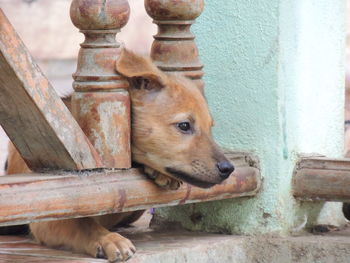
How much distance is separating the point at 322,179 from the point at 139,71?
986 millimetres

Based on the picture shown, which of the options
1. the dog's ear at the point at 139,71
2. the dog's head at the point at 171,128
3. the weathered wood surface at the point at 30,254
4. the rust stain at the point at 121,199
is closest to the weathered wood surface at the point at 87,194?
the rust stain at the point at 121,199

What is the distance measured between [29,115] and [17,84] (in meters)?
0.16

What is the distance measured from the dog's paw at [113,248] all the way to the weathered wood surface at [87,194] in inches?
5.2

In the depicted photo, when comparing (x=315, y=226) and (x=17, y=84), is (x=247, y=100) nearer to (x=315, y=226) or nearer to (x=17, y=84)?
(x=315, y=226)

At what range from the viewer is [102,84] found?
458 cm

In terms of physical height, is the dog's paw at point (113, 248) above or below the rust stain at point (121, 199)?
below

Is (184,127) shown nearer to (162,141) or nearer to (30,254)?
(162,141)

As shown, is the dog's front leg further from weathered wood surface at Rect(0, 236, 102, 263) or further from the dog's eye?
the dog's eye

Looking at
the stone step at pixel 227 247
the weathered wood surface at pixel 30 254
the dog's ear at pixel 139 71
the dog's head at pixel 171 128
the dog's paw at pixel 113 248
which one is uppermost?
the dog's ear at pixel 139 71

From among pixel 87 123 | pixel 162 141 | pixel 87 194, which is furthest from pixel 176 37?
pixel 87 194

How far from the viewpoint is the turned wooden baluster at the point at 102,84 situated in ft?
14.9

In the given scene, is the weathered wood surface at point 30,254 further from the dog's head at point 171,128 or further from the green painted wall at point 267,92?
the green painted wall at point 267,92

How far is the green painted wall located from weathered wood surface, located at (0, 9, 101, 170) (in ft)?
3.14

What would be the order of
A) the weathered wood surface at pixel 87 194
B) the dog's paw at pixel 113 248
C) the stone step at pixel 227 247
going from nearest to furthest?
the weathered wood surface at pixel 87 194 → the dog's paw at pixel 113 248 → the stone step at pixel 227 247
